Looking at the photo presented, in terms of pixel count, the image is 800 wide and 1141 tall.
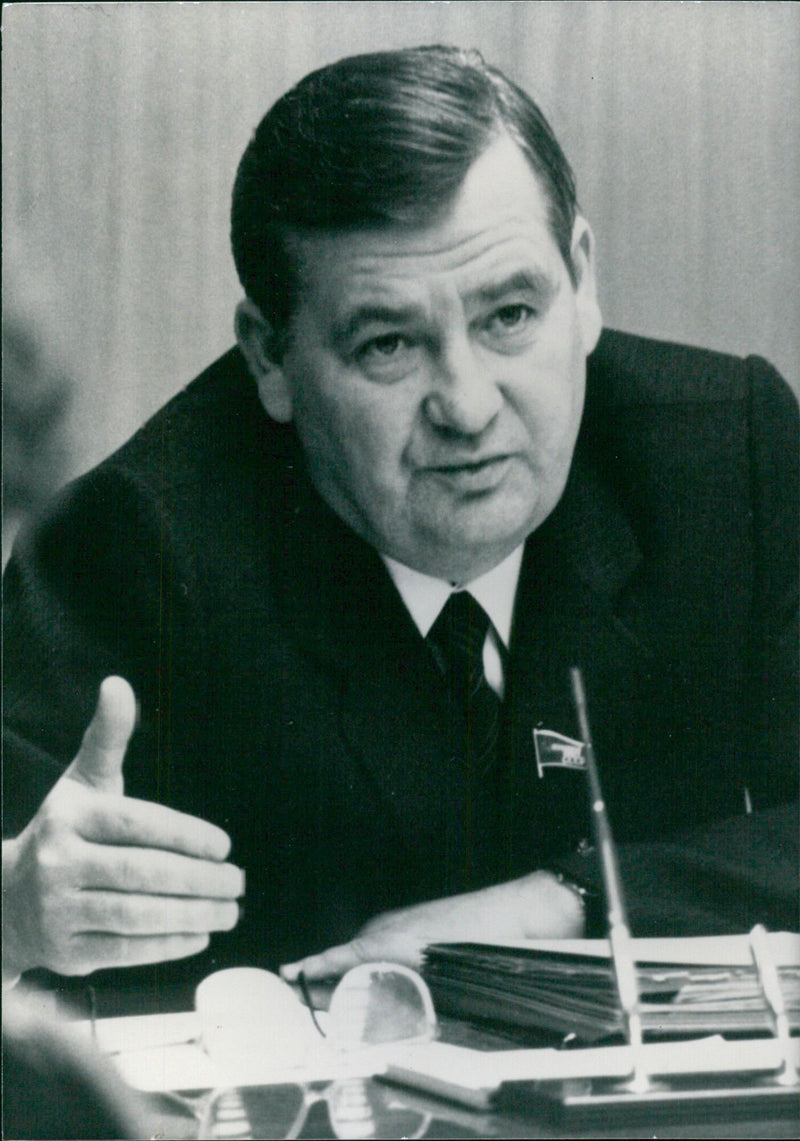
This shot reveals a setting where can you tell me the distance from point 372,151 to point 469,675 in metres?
0.71

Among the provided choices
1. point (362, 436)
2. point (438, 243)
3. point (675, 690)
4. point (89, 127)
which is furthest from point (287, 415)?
point (675, 690)

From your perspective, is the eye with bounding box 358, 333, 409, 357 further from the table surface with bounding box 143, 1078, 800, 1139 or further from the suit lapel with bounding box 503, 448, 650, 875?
the table surface with bounding box 143, 1078, 800, 1139

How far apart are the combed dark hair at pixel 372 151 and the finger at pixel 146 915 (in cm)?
A: 77

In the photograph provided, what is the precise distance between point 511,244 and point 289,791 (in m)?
0.79


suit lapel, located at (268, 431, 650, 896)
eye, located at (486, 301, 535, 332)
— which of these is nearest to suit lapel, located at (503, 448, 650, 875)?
suit lapel, located at (268, 431, 650, 896)

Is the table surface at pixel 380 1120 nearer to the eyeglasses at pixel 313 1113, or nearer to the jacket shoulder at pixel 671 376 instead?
the eyeglasses at pixel 313 1113

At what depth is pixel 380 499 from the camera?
1.87 m

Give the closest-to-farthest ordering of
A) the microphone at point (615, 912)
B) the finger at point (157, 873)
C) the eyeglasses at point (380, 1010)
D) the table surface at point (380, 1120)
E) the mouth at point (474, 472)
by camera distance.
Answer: the table surface at point (380, 1120) → the microphone at point (615, 912) → the eyeglasses at point (380, 1010) → the finger at point (157, 873) → the mouth at point (474, 472)

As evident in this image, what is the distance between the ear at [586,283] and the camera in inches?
73.9

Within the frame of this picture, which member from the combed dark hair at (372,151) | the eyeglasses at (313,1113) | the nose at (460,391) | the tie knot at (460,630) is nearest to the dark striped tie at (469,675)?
the tie knot at (460,630)

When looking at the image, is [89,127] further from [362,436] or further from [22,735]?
[22,735]

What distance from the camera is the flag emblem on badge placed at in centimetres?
187

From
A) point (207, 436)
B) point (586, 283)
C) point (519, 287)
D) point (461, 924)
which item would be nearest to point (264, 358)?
point (207, 436)

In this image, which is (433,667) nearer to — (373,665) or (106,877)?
(373,665)
